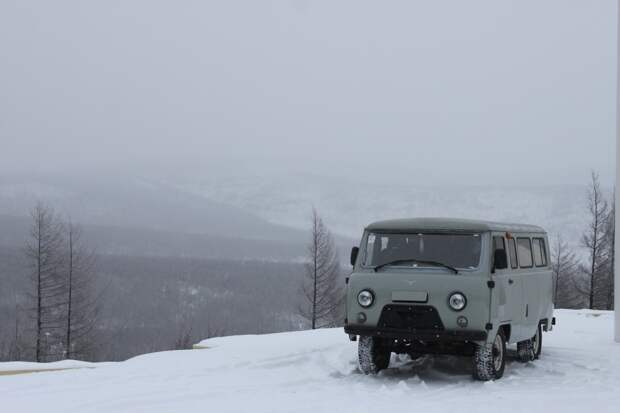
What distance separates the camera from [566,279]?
6003 cm

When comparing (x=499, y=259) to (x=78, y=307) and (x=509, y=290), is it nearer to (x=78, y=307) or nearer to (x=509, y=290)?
(x=509, y=290)

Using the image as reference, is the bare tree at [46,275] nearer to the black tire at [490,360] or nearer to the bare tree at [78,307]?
the bare tree at [78,307]

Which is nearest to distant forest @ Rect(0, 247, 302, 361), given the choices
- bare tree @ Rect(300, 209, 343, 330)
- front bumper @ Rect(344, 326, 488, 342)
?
bare tree @ Rect(300, 209, 343, 330)

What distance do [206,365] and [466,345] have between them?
14.6 feet

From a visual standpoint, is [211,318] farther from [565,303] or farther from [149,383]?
[149,383]

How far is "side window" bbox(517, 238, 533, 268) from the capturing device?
42.8 feet

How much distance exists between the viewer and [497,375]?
1159 cm

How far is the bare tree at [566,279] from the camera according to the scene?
56650 mm

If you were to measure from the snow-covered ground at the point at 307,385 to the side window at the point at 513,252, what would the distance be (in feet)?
5.83

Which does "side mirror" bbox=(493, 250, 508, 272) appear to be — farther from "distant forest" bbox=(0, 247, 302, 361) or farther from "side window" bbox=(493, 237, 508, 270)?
"distant forest" bbox=(0, 247, 302, 361)

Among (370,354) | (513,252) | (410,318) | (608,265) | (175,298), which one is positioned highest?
(513,252)

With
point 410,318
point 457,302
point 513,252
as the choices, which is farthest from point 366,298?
point 513,252

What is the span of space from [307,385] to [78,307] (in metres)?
39.7

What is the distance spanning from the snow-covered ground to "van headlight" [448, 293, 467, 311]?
1157mm
